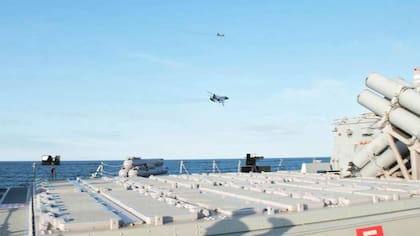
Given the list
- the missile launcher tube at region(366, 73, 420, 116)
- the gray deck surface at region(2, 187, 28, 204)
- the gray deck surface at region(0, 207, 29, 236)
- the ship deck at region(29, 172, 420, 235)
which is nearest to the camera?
the ship deck at region(29, 172, 420, 235)

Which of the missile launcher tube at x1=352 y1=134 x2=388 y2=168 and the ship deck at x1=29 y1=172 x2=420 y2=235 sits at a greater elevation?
the missile launcher tube at x1=352 y1=134 x2=388 y2=168

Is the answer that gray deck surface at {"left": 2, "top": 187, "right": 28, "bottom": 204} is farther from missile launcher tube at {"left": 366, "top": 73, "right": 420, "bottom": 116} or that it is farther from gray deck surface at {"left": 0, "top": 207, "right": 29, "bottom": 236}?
missile launcher tube at {"left": 366, "top": 73, "right": 420, "bottom": 116}

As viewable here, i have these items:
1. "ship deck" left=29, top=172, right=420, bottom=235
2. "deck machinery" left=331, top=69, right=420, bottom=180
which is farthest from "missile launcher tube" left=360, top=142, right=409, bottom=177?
"ship deck" left=29, top=172, right=420, bottom=235

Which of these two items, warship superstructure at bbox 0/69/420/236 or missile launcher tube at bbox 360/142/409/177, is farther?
missile launcher tube at bbox 360/142/409/177

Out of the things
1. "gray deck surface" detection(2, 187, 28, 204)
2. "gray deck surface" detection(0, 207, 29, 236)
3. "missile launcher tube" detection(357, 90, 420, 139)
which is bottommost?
"gray deck surface" detection(0, 207, 29, 236)

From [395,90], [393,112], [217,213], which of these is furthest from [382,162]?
[217,213]

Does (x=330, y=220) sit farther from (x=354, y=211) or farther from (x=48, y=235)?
(x=48, y=235)
